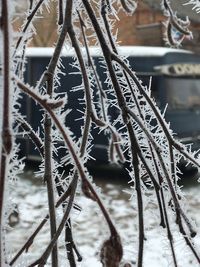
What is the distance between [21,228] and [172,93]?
2.64 m

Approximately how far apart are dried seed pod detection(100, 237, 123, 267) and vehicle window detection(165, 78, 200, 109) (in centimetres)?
602

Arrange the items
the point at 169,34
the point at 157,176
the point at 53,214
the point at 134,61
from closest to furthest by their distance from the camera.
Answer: the point at 53,214
the point at 157,176
the point at 169,34
the point at 134,61

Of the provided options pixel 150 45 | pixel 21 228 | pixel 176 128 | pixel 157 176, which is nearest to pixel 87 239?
pixel 21 228

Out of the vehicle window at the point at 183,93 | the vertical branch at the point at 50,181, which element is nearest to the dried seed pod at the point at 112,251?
the vertical branch at the point at 50,181

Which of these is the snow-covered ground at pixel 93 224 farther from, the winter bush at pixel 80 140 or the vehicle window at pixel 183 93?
the winter bush at pixel 80 140

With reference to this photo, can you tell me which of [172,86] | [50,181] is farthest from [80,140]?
[172,86]

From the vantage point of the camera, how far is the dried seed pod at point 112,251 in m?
0.46

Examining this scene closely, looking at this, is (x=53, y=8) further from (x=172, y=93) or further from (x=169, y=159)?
(x=172, y=93)

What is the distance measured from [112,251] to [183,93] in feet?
20.6

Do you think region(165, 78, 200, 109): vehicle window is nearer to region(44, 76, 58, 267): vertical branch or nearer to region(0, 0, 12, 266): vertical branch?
region(44, 76, 58, 267): vertical branch

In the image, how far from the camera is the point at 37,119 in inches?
277

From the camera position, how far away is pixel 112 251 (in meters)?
0.46

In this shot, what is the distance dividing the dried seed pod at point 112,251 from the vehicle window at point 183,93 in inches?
237

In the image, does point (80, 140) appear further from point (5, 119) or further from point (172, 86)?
point (172, 86)
